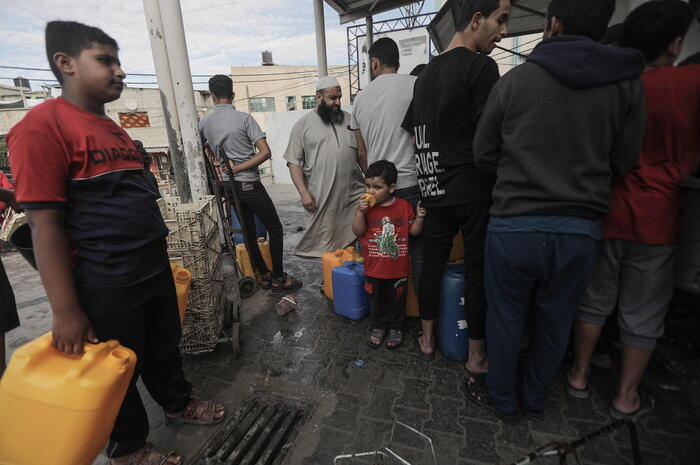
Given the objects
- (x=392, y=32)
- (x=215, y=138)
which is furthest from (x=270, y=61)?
(x=215, y=138)

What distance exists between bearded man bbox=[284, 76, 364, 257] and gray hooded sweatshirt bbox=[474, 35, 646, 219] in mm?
1996

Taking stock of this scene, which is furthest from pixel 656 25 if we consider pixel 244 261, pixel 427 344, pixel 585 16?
pixel 244 261

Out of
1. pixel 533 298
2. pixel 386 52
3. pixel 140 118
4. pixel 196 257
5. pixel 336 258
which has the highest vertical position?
pixel 140 118

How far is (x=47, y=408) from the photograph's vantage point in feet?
4.27

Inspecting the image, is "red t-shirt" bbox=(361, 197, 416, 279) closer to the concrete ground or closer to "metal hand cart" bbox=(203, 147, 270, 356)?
the concrete ground

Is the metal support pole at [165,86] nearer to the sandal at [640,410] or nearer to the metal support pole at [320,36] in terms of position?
the metal support pole at [320,36]

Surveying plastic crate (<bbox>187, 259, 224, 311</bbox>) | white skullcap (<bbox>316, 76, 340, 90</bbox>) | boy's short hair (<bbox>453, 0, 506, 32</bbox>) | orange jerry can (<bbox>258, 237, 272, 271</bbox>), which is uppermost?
boy's short hair (<bbox>453, 0, 506, 32</bbox>)

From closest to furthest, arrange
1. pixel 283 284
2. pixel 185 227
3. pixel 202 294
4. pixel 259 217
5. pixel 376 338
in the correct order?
pixel 185 227 < pixel 202 294 < pixel 376 338 < pixel 259 217 < pixel 283 284

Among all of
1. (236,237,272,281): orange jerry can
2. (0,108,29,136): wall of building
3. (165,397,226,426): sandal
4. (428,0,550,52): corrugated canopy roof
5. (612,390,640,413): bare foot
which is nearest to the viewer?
(612,390,640,413): bare foot

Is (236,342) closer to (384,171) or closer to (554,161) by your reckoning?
(384,171)

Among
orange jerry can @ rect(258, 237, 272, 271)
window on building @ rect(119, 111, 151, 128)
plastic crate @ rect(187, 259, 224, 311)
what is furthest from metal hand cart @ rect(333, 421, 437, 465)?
window on building @ rect(119, 111, 151, 128)

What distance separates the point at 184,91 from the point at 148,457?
342cm

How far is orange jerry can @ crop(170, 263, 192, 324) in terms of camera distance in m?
2.35

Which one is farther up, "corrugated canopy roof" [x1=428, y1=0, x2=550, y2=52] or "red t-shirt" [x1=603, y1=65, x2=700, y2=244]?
"corrugated canopy roof" [x1=428, y1=0, x2=550, y2=52]
